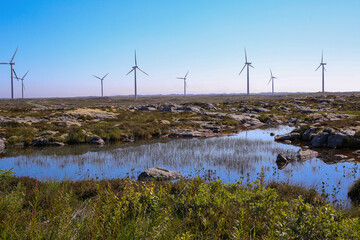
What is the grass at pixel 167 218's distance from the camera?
443 cm

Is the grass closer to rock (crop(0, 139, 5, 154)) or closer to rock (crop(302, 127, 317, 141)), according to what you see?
rock (crop(0, 139, 5, 154))

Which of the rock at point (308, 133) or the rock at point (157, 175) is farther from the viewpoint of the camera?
the rock at point (308, 133)

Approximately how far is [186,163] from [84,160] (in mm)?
7010

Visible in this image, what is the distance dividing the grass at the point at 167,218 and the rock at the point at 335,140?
1540 centimetres

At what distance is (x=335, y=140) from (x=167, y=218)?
22202 millimetres

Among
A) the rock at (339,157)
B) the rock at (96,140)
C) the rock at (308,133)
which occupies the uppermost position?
the rock at (308,133)

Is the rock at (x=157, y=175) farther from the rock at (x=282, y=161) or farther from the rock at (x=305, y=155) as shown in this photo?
the rock at (x=305, y=155)

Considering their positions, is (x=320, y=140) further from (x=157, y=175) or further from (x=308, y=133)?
(x=157, y=175)

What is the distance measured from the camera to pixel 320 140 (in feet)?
75.7

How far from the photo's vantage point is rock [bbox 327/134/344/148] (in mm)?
22047

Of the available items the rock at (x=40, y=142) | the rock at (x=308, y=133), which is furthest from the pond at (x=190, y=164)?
the rock at (x=308, y=133)

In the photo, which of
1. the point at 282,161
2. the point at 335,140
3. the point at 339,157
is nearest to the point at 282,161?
the point at 282,161

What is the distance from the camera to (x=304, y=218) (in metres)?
4.64

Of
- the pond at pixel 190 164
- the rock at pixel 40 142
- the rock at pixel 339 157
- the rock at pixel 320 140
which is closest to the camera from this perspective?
the pond at pixel 190 164
